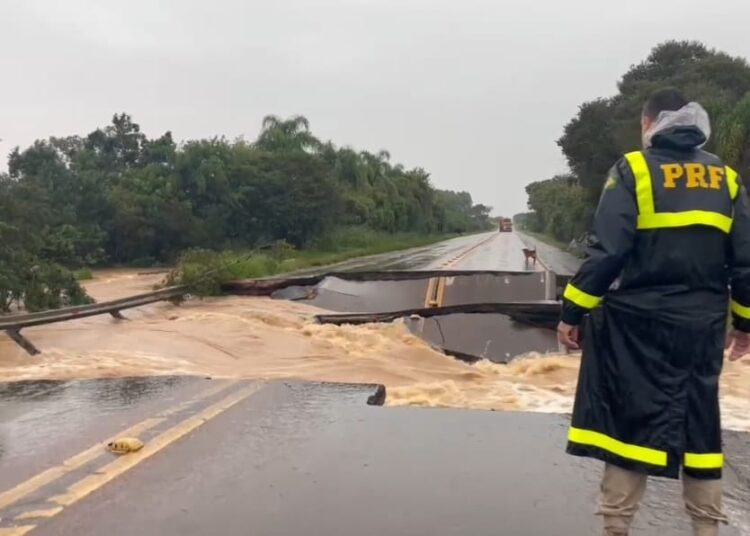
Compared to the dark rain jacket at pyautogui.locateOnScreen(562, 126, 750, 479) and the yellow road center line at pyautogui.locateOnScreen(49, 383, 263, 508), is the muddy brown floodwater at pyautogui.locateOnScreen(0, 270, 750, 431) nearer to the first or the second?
the yellow road center line at pyautogui.locateOnScreen(49, 383, 263, 508)

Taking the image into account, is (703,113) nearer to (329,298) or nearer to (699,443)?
(699,443)

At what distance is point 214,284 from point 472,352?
758cm

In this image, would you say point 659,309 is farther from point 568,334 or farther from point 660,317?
point 568,334

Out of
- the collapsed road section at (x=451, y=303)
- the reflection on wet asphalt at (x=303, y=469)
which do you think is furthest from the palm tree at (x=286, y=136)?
the reflection on wet asphalt at (x=303, y=469)

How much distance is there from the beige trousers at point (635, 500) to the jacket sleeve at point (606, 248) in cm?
66

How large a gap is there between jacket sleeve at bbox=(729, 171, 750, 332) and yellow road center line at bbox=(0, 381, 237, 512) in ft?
10.9

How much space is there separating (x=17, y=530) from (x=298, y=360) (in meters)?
6.87

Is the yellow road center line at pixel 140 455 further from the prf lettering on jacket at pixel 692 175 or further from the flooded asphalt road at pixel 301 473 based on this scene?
the prf lettering on jacket at pixel 692 175

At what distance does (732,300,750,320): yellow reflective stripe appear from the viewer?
11.1 ft

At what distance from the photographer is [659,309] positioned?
10.7ft

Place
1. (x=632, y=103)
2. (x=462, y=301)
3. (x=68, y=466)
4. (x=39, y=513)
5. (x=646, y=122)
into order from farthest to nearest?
(x=632, y=103) → (x=462, y=301) → (x=68, y=466) → (x=39, y=513) → (x=646, y=122)

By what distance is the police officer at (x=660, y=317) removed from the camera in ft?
10.6

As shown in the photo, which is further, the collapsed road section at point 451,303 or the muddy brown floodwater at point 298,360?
the collapsed road section at point 451,303

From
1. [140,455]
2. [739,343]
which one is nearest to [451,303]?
[140,455]
